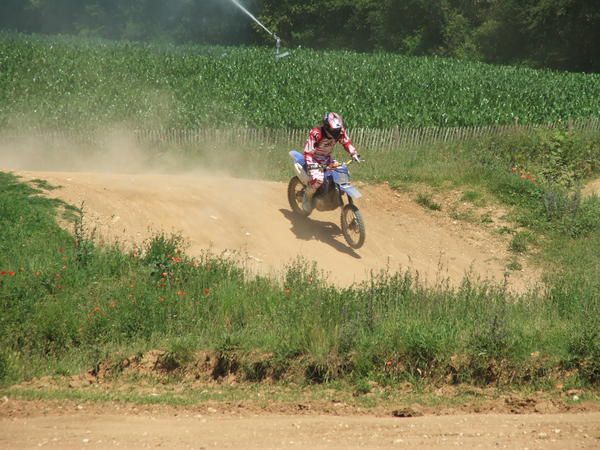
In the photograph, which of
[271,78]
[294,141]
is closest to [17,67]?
[271,78]

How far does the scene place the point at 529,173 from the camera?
70.4ft

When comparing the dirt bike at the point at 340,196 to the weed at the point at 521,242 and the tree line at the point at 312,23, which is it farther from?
the tree line at the point at 312,23

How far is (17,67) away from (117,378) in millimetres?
25125

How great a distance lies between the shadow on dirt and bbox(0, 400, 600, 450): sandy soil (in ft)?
22.5

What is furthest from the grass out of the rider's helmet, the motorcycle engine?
the rider's helmet

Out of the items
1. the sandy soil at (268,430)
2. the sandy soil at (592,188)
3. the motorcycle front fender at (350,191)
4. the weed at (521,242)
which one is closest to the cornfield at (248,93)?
the sandy soil at (592,188)

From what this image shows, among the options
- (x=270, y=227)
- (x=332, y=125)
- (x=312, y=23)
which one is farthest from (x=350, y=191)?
(x=312, y=23)

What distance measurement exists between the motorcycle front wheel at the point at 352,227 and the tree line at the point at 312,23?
168 feet

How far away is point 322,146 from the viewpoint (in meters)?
15.5

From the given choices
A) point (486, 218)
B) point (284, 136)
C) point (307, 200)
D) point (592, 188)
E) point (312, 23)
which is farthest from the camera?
point (312, 23)

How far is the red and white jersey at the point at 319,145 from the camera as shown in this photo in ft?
50.4

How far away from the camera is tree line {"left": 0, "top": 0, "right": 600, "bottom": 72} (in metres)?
67.1

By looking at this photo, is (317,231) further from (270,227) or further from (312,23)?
(312,23)

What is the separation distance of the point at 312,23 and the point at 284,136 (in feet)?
194
